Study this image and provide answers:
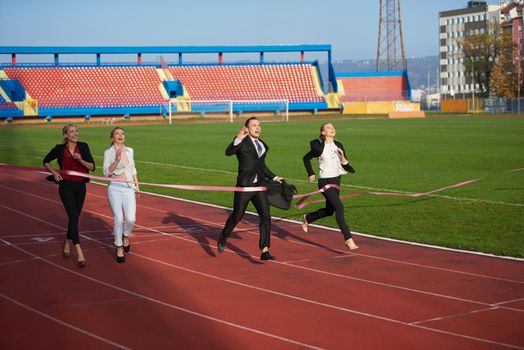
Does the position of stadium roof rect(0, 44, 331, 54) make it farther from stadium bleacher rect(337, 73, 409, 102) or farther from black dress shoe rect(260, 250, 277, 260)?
black dress shoe rect(260, 250, 277, 260)

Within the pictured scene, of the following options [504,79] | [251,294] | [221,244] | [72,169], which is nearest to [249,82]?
[504,79]

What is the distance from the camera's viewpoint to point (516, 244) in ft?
43.6

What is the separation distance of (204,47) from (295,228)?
72938 millimetres

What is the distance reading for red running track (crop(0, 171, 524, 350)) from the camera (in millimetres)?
8180

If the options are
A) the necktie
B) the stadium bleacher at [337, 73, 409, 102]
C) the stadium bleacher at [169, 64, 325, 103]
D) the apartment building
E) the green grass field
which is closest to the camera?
the necktie

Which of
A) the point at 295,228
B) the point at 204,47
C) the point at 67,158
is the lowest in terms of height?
the point at 295,228

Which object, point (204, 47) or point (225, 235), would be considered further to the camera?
point (204, 47)

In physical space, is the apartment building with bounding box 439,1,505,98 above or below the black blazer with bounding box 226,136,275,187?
above

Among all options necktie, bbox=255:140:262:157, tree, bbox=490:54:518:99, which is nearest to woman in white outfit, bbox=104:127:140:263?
necktie, bbox=255:140:262:157

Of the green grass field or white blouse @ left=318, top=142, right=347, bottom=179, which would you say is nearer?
white blouse @ left=318, top=142, right=347, bottom=179

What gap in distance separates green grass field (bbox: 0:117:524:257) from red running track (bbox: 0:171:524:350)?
5.57ft

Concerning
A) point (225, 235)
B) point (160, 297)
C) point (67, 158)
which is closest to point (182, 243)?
point (225, 235)

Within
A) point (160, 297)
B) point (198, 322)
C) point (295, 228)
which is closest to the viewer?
point (198, 322)

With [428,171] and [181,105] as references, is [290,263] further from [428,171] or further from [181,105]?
[181,105]
